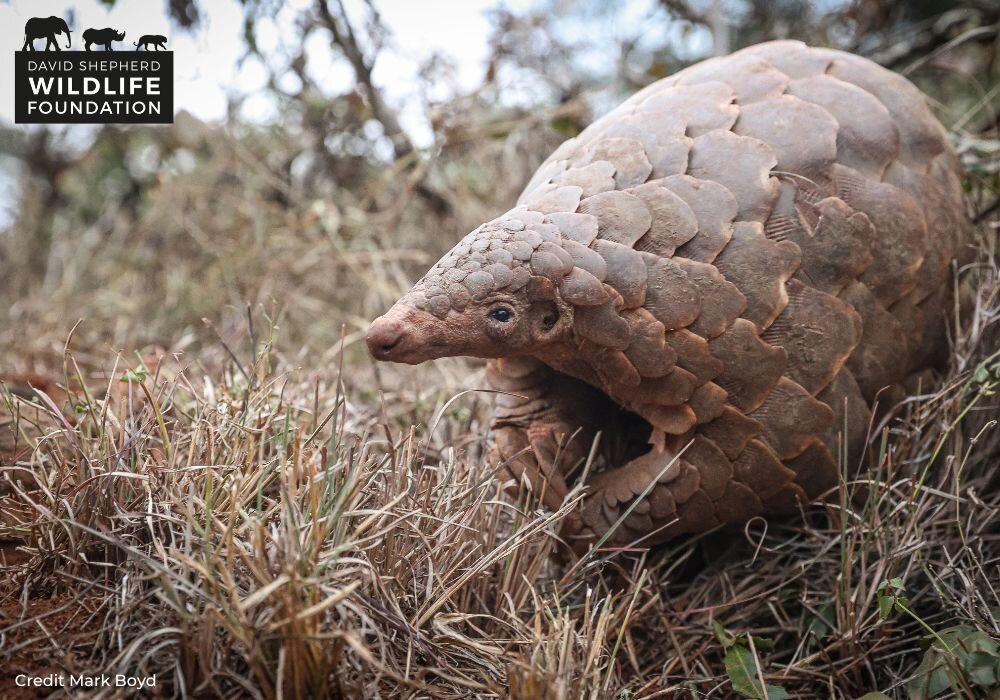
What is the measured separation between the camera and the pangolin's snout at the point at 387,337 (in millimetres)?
1434

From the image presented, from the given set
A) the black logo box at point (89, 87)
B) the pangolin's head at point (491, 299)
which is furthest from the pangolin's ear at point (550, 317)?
the black logo box at point (89, 87)

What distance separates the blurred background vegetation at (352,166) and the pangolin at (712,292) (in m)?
1.32

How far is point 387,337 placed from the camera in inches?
56.4

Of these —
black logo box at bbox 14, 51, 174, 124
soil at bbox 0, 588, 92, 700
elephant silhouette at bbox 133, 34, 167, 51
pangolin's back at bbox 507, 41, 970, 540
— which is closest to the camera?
soil at bbox 0, 588, 92, 700

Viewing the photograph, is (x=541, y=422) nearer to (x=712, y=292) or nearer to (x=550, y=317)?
(x=550, y=317)

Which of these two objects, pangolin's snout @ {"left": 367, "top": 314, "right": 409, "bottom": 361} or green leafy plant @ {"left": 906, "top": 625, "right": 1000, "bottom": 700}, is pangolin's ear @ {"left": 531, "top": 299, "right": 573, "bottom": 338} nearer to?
pangolin's snout @ {"left": 367, "top": 314, "right": 409, "bottom": 361}

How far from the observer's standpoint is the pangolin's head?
1.45m

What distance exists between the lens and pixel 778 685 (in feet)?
4.95

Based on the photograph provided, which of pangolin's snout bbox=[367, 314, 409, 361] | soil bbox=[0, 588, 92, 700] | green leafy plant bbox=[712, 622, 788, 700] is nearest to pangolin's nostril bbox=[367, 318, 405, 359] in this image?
pangolin's snout bbox=[367, 314, 409, 361]

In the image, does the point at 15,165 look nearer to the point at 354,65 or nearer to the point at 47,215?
the point at 47,215

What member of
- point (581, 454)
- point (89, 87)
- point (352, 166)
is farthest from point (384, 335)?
point (352, 166)

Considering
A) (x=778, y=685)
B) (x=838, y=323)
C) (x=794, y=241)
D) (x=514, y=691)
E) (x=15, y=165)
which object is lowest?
(x=778, y=685)

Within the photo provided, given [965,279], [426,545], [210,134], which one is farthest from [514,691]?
[210,134]

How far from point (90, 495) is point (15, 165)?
14.7 feet
